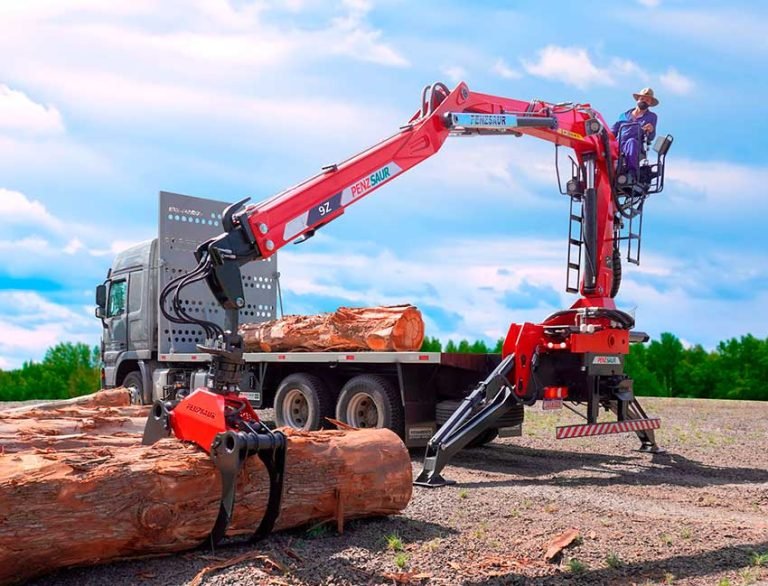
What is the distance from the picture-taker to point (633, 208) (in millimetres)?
11656

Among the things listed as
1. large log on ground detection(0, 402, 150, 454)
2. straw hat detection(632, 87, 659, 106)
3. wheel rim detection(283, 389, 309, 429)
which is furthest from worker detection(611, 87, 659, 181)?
large log on ground detection(0, 402, 150, 454)

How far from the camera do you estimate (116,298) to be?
52.0 feet

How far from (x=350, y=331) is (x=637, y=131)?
4808mm

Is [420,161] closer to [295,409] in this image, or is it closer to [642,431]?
[295,409]

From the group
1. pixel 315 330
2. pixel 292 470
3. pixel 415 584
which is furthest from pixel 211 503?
pixel 315 330

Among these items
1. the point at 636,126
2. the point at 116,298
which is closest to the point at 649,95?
the point at 636,126

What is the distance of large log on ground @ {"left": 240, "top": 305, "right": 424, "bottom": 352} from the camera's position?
1112 cm

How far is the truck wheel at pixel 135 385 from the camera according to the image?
49.5 ft

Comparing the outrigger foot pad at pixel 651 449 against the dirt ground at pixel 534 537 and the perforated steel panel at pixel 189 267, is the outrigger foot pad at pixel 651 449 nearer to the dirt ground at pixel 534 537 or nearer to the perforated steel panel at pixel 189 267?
the dirt ground at pixel 534 537

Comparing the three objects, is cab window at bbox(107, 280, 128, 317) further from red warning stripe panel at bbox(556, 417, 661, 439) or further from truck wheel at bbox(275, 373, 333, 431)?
red warning stripe panel at bbox(556, 417, 661, 439)

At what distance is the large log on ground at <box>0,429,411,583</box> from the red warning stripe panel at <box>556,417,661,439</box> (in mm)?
3668

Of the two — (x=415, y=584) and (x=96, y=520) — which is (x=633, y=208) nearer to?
(x=415, y=584)

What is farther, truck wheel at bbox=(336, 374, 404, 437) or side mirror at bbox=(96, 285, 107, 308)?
side mirror at bbox=(96, 285, 107, 308)

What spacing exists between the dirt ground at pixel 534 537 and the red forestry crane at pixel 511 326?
1.80ft
